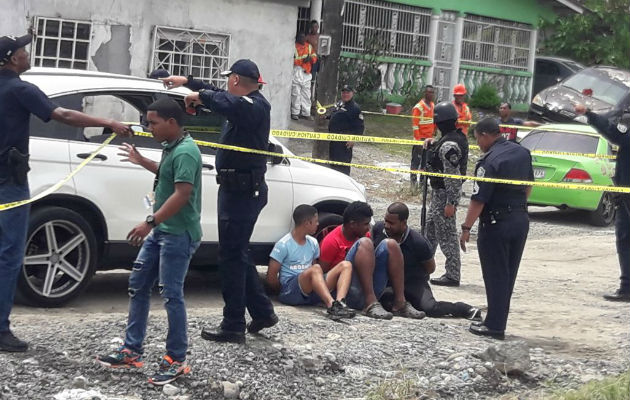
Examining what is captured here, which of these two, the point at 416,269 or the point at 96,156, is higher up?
the point at 96,156

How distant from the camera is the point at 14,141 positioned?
6.82m

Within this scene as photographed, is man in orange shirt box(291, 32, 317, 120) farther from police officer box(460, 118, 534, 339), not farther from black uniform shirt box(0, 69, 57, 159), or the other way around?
black uniform shirt box(0, 69, 57, 159)

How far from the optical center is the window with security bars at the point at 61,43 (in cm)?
1588

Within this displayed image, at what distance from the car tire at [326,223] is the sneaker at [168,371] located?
3.44 m

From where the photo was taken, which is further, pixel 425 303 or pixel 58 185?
pixel 425 303

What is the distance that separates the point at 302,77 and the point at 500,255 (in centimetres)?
1275

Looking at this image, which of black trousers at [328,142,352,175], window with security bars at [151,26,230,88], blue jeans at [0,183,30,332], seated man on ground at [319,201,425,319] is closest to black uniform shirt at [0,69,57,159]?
blue jeans at [0,183,30,332]

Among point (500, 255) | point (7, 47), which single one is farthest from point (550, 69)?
point (7, 47)

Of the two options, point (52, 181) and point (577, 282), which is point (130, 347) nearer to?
point (52, 181)

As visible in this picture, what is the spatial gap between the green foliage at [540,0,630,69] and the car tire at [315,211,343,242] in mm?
24132

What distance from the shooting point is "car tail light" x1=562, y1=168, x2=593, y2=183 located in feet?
53.2

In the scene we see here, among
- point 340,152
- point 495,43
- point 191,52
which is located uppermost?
point 495,43

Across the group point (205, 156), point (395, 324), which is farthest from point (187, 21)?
point (395, 324)

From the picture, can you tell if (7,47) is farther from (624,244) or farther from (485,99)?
(485,99)
